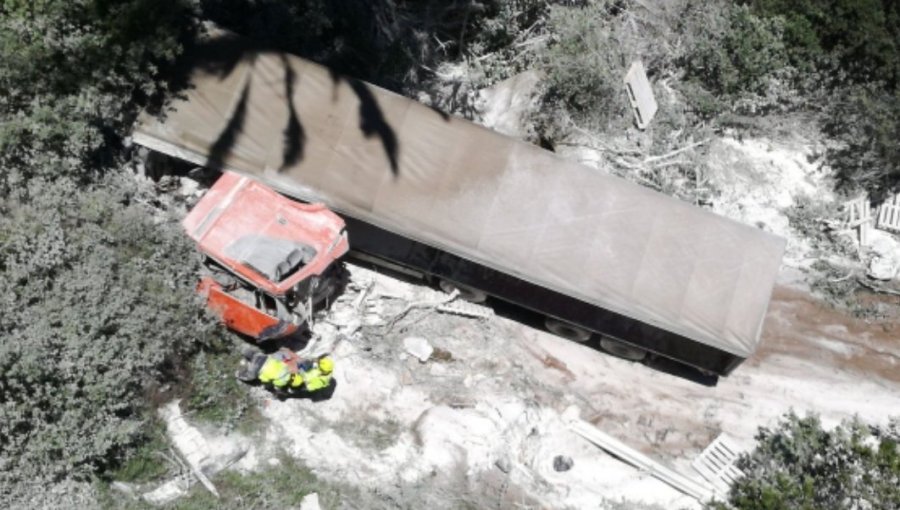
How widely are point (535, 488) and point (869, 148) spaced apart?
8.61 meters

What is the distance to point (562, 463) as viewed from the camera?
1292 cm

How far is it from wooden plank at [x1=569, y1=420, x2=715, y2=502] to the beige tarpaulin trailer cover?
2.14 m

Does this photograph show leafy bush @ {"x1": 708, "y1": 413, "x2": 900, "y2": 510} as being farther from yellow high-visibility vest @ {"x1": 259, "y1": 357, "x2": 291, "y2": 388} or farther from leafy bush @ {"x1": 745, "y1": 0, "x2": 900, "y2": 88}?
yellow high-visibility vest @ {"x1": 259, "y1": 357, "x2": 291, "y2": 388}

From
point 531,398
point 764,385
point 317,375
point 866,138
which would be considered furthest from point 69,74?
point 866,138

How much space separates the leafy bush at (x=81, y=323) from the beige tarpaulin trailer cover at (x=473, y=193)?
1692mm

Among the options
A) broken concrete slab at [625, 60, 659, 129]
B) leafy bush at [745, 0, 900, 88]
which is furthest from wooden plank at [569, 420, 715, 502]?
leafy bush at [745, 0, 900, 88]

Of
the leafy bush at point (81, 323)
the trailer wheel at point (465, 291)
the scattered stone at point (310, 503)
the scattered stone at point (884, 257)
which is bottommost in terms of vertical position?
the scattered stone at point (310, 503)

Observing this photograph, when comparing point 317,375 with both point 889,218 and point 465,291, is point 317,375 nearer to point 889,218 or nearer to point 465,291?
point 465,291

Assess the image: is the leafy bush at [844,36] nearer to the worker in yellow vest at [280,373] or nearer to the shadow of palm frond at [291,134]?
the shadow of palm frond at [291,134]

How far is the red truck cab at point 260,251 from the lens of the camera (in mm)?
12164

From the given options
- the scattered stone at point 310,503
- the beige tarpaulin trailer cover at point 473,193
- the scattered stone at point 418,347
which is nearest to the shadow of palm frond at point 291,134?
the beige tarpaulin trailer cover at point 473,193

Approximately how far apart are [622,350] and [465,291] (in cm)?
284

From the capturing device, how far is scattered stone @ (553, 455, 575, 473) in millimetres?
12898

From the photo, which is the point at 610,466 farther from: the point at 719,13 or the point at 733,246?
the point at 719,13
